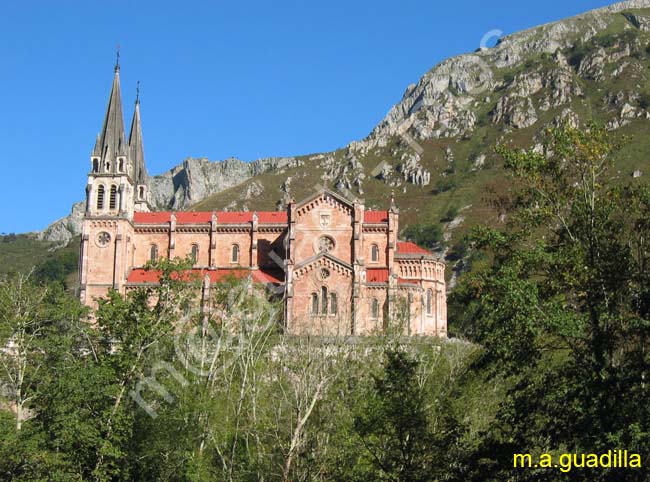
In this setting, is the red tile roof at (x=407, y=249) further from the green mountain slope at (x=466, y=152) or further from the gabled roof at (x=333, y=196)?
the green mountain slope at (x=466, y=152)

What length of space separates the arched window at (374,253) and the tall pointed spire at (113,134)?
23.3m

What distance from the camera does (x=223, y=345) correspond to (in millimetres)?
42750

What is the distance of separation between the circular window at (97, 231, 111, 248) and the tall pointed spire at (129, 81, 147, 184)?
12.4 metres

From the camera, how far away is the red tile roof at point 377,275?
67938mm

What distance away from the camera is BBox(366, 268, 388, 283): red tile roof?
6794 centimetres

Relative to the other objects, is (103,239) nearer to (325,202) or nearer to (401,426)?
(325,202)

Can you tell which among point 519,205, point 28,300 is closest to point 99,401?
point 28,300

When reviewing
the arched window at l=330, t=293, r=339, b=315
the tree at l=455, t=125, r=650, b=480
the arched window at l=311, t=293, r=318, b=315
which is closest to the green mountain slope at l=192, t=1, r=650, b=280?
the arched window at l=330, t=293, r=339, b=315

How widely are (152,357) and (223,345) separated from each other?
646cm

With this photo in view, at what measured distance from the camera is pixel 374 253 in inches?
2822

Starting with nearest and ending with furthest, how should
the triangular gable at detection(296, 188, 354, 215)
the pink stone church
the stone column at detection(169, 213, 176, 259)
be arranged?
the pink stone church < the triangular gable at detection(296, 188, 354, 215) < the stone column at detection(169, 213, 176, 259)

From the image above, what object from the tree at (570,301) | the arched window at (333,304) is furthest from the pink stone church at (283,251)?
the tree at (570,301)

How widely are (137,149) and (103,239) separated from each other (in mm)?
15536

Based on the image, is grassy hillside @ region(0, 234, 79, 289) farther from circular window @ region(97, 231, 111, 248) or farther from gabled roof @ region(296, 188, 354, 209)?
gabled roof @ region(296, 188, 354, 209)
